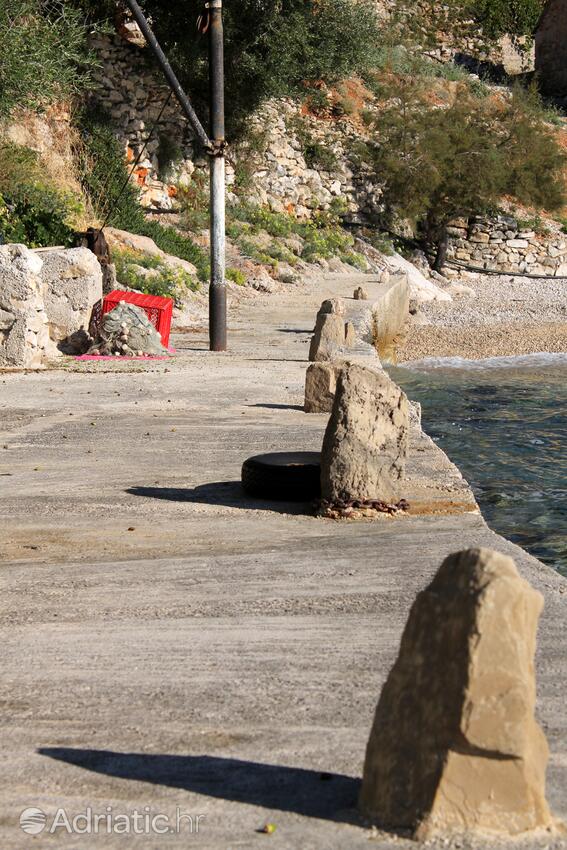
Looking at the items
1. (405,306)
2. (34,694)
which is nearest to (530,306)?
(405,306)

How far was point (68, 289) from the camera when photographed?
15547 millimetres

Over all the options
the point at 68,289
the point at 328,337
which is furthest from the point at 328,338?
the point at 68,289

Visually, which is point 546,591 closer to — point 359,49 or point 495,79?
point 359,49

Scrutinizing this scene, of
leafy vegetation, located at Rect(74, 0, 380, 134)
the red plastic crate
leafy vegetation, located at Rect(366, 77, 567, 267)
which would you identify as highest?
leafy vegetation, located at Rect(74, 0, 380, 134)

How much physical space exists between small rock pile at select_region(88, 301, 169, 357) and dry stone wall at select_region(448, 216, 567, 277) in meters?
21.8

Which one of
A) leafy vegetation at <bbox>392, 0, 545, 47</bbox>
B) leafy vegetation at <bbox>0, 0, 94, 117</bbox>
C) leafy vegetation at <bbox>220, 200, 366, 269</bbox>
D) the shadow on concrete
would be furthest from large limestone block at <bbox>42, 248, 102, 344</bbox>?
leafy vegetation at <bbox>392, 0, 545, 47</bbox>

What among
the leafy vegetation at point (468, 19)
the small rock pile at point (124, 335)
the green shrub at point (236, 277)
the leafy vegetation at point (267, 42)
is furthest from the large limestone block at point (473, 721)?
the leafy vegetation at point (468, 19)

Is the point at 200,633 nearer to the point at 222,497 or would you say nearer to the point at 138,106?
the point at 222,497

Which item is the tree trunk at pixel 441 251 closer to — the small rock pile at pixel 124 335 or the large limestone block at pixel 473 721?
the small rock pile at pixel 124 335

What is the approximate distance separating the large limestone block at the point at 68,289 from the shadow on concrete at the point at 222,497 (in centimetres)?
779

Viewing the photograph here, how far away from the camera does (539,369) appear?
21.7 meters

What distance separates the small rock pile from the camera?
1528 cm

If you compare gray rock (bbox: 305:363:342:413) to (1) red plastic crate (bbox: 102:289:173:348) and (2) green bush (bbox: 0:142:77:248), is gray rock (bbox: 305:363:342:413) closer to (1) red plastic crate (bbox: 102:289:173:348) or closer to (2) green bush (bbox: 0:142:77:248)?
(1) red plastic crate (bbox: 102:289:173:348)

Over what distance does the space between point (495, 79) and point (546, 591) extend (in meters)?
48.1
